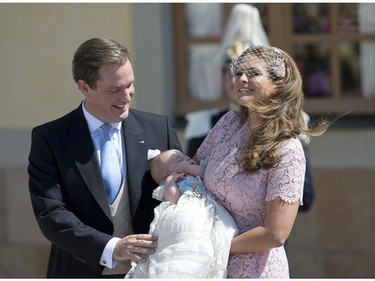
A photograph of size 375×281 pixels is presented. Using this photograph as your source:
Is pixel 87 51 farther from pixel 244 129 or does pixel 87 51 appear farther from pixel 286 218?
pixel 286 218

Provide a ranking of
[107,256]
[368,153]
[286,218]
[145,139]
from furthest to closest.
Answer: [368,153], [145,139], [107,256], [286,218]

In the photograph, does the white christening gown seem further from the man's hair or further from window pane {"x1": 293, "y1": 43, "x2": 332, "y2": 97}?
window pane {"x1": 293, "y1": 43, "x2": 332, "y2": 97}

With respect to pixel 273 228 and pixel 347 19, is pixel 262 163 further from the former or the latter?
pixel 347 19

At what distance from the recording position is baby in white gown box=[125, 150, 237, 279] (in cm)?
356

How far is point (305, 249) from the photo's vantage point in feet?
23.9

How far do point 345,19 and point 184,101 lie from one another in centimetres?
125

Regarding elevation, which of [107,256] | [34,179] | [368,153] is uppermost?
[34,179]

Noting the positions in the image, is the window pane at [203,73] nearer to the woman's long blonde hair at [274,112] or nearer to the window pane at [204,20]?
the window pane at [204,20]

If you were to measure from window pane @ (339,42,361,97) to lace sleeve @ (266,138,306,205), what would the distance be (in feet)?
13.4

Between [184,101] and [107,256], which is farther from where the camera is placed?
[184,101]

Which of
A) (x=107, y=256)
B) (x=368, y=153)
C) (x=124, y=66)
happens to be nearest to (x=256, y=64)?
(x=124, y=66)

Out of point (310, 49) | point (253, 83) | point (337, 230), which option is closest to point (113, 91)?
point (253, 83)

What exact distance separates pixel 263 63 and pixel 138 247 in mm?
751

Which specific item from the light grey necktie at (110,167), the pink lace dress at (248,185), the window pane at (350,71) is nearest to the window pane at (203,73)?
the window pane at (350,71)
